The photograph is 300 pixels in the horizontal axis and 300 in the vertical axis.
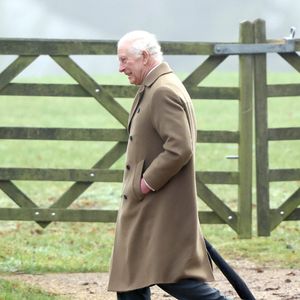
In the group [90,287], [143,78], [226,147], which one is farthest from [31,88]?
[226,147]

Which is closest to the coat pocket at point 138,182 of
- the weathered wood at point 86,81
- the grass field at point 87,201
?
the grass field at point 87,201

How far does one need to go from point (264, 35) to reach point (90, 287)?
3022mm

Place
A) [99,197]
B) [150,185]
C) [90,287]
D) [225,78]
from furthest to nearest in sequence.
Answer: [225,78], [99,197], [90,287], [150,185]

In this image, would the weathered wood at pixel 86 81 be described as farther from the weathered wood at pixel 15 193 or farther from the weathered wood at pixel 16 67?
the weathered wood at pixel 15 193

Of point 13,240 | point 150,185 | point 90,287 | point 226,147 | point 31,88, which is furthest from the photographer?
point 226,147

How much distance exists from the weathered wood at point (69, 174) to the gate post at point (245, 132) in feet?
3.92

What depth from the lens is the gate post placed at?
10.6 metres

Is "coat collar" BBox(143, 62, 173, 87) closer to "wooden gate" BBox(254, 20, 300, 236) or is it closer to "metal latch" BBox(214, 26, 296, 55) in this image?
"metal latch" BBox(214, 26, 296, 55)

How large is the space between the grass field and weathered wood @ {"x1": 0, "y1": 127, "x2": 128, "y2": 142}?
1158 millimetres

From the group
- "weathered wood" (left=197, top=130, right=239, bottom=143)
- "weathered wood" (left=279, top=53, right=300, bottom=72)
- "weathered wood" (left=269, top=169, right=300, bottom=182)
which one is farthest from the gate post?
"weathered wood" (left=279, top=53, right=300, bottom=72)

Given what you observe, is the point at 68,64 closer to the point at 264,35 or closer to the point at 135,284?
the point at 264,35

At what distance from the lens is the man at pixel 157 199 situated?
652 centimetres

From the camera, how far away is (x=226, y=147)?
20547 mm

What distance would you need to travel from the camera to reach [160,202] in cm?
661
